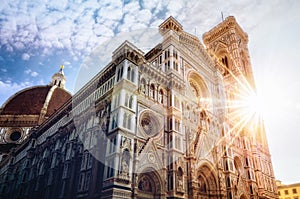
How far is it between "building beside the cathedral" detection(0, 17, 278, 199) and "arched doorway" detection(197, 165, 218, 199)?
87 mm

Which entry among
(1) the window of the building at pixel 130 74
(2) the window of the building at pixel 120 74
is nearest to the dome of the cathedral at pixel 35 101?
(2) the window of the building at pixel 120 74

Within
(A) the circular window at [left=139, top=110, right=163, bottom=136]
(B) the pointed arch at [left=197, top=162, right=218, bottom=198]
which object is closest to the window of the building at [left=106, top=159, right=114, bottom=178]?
(A) the circular window at [left=139, top=110, right=163, bottom=136]

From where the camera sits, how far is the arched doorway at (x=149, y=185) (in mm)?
15220

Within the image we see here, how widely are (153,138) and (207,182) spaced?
812cm

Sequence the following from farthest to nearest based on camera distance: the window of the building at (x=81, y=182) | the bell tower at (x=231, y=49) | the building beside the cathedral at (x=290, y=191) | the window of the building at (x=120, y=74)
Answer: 1. the building beside the cathedral at (x=290, y=191)
2. the bell tower at (x=231, y=49)
3. the window of the building at (x=120, y=74)
4. the window of the building at (x=81, y=182)

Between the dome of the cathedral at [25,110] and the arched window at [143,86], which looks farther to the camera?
the dome of the cathedral at [25,110]

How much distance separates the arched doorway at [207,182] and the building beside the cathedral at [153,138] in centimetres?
9

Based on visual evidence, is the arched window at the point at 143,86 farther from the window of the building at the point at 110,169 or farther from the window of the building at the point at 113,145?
the window of the building at the point at 110,169

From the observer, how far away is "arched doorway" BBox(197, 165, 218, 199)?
20.6m

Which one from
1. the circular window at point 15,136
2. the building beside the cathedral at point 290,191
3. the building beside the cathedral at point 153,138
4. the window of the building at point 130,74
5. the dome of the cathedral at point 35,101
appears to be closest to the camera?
the building beside the cathedral at point 153,138

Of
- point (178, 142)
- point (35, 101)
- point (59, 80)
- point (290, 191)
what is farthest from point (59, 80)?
point (290, 191)

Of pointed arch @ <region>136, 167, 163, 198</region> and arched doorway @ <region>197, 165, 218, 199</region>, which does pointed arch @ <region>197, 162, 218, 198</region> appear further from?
pointed arch @ <region>136, 167, 163, 198</region>

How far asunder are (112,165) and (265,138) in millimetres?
31316

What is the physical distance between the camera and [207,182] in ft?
A: 69.1
